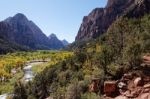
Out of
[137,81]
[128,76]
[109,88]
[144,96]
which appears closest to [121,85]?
[109,88]

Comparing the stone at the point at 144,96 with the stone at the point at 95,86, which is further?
the stone at the point at 95,86

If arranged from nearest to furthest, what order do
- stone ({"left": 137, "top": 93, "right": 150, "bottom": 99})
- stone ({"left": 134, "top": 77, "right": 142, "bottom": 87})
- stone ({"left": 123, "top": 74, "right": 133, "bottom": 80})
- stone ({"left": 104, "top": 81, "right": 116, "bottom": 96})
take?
stone ({"left": 137, "top": 93, "right": 150, "bottom": 99}), stone ({"left": 134, "top": 77, "right": 142, "bottom": 87}), stone ({"left": 104, "top": 81, "right": 116, "bottom": 96}), stone ({"left": 123, "top": 74, "right": 133, "bottom": 80})

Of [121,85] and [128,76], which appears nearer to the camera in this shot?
[121,85]

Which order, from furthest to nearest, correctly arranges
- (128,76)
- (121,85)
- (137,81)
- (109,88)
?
1. (128,76)
2. (109,88)
3. (121,85)
4. (137,81)

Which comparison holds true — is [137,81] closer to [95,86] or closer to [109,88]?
[109,88]

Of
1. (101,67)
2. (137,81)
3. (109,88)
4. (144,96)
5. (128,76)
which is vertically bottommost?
(144,96)

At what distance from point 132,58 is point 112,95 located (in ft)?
26.8

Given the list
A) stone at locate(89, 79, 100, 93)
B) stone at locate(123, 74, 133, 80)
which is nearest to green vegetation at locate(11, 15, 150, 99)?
stone at locate(89, 79, 100, 93)

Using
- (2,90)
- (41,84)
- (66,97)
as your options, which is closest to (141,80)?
(66,97)

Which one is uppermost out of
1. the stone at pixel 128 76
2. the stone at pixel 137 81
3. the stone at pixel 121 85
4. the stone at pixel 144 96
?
the stone at pixel 128 76

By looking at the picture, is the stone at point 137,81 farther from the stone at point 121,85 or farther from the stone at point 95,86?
the stone at point 95,86

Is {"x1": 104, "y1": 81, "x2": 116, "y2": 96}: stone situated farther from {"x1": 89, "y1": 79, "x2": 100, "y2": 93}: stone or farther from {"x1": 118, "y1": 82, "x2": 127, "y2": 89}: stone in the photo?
{"x1": 89, "y1": 79, "x2": 100, "y2": 93}: stone

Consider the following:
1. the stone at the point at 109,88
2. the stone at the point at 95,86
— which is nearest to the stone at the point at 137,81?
the stone at the point at 109,88

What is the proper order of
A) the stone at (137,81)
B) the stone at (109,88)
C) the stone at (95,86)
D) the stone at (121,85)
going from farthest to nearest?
the stone at (95,86), the stone at (109,88), the stone at (121,85), the stone at (137,81)
